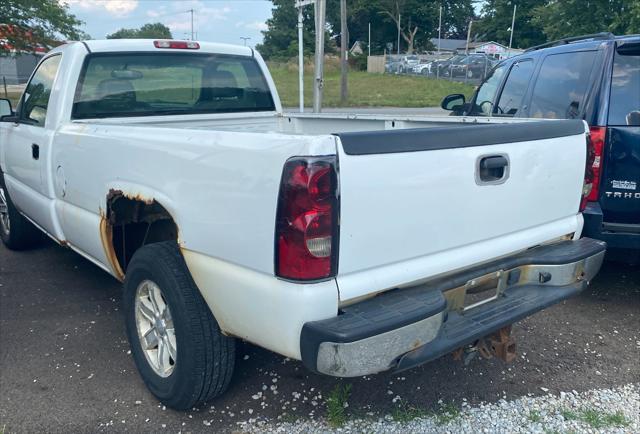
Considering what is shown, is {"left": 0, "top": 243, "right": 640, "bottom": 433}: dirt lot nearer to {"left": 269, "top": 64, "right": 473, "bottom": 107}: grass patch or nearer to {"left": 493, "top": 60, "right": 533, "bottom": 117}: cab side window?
{"left": 493, "top": 60, "right": 533, "bottom": 117}: cab side window

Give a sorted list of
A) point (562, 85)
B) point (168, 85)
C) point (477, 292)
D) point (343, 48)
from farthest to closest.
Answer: point (343, 48) < point (168, 85) < point (562, 85) < point (477, 292)

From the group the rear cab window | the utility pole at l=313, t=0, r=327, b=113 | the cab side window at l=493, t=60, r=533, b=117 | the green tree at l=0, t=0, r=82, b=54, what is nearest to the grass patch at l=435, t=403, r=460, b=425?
the rear cab window

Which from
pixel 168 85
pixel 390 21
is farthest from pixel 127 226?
pixel 390 21

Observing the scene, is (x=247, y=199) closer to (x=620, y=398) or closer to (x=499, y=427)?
(x=499, y=427)

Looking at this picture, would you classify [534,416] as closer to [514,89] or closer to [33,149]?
[514,89]

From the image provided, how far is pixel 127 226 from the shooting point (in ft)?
11.8

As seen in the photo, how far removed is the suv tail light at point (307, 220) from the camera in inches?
80.3

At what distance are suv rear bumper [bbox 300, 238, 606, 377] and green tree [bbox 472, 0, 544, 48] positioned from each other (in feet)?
203

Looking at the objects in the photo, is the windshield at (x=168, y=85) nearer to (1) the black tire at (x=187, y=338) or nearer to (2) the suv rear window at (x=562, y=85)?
(1) the black tire at (x=187, y=338)

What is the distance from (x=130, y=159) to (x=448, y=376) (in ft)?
7.09

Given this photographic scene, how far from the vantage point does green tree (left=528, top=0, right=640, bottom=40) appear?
2041cm

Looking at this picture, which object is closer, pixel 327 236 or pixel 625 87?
pixel 327 236

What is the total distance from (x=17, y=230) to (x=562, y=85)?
507 cm

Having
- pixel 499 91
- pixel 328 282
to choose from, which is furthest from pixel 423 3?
pixel 328 282
